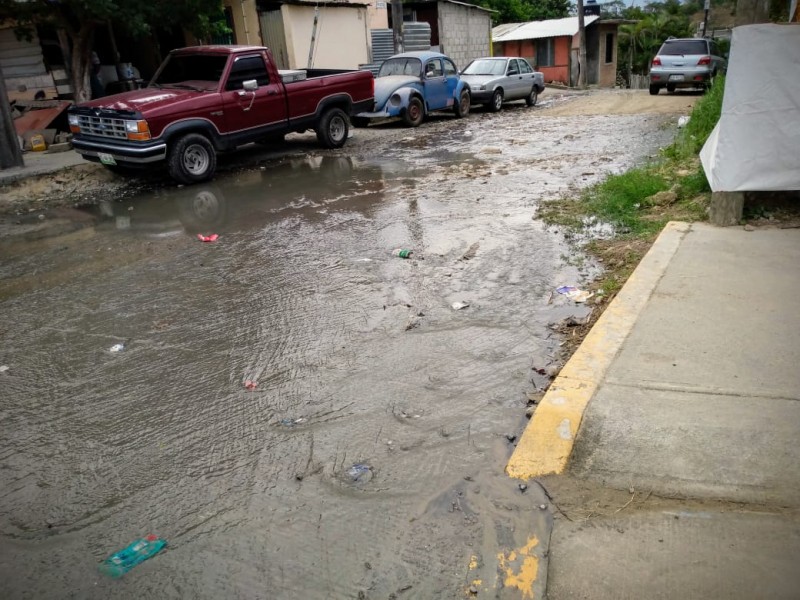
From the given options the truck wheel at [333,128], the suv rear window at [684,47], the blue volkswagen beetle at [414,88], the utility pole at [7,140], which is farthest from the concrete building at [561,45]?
the utility pole at [7,140]

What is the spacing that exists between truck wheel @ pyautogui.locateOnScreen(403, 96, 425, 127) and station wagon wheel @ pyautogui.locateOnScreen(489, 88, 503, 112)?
11.8 feet

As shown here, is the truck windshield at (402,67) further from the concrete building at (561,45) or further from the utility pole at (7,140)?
the concrete building at (561,45)

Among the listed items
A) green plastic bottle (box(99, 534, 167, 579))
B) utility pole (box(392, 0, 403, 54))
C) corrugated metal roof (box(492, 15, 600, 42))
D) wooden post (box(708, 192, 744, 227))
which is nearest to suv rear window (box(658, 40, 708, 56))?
utility pole (box(392, 0, 403, 54))

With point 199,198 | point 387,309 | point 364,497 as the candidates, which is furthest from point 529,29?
point 364,497

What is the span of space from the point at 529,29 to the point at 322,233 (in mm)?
33860

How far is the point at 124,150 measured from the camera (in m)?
9.78

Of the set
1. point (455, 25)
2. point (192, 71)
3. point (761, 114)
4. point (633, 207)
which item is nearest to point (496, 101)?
point (455, 25)

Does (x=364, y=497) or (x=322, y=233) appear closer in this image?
(x=364, y=497)

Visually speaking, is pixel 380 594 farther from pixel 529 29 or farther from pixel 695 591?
pixel 529 29

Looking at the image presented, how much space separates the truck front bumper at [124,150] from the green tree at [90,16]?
3.70m

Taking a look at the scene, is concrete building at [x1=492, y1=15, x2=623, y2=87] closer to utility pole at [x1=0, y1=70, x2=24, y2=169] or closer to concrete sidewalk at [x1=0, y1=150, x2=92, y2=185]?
concrete sidewalk at [x1=0, y1=150, x2=92, y2=185]

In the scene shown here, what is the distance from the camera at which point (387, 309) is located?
5.27 meters

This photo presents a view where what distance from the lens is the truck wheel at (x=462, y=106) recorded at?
1788cm

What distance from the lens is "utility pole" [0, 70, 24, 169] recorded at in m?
11.2
